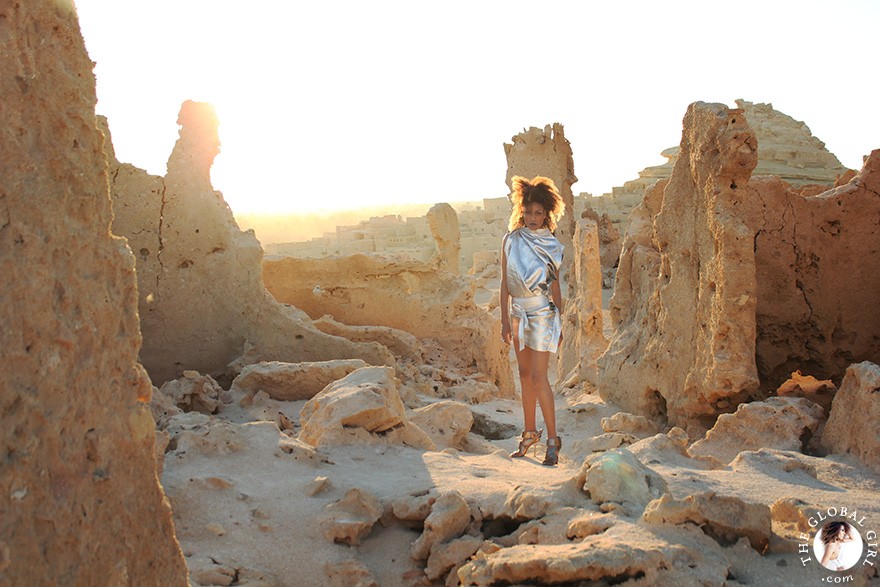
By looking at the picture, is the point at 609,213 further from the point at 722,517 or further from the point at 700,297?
the point at 722,517

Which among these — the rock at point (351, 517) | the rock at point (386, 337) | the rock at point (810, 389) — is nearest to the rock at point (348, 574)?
the rock at point (351, 517)

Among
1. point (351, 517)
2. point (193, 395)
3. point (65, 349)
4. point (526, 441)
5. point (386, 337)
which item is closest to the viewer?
point (65, 349)

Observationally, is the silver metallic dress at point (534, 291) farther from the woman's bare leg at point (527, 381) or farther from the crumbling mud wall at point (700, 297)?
the crumbling mud wall at point (700, 297)

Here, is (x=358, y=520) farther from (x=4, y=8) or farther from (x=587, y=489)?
(x=4, y=8)

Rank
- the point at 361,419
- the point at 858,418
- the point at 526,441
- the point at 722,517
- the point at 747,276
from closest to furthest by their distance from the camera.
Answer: the point at 722,517, the point at 858,418, the point at 361,419, the point at 526,441, the point at 747,276

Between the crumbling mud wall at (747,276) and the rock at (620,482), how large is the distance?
7.21 feet

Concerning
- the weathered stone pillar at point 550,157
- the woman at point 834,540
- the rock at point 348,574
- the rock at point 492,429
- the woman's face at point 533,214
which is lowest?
the rock at point 492,429

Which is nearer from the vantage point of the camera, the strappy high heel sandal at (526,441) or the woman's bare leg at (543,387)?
the woman's bare leg at (543,387)

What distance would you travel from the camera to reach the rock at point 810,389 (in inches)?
226

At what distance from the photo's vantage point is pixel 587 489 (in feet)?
11.2

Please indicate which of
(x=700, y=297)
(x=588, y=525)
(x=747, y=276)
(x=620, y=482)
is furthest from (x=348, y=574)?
(x=700, y=297)

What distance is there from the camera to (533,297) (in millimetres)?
4789

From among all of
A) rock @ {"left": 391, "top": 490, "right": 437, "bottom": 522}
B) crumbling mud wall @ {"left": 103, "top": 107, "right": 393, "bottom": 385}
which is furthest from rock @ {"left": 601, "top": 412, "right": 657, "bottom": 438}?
rock @ {"left": 391, "top": 490, "right": 437, "bottom": 522}

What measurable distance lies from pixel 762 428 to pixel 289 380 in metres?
3.33
